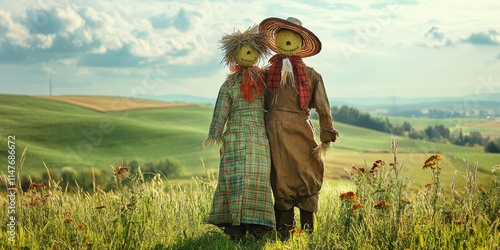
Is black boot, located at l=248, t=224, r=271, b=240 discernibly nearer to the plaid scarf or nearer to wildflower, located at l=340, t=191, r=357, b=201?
the plaid scarf

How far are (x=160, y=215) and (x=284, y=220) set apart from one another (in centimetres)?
135

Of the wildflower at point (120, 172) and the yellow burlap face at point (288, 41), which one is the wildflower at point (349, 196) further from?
the yellow burlap face at point (288, 41)

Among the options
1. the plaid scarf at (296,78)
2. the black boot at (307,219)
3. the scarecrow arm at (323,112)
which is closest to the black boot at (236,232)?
the black boot at (307,219)

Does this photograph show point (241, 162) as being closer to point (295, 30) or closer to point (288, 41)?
point (288, 41)

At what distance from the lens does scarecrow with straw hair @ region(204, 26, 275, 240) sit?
231 inches

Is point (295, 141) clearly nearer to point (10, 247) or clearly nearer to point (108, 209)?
point (108, 209)

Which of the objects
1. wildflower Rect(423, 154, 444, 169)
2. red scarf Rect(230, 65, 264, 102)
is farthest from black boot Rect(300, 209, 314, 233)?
wildflower Rect(423, 154, 444, 169)

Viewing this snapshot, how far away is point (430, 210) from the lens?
5250 mm

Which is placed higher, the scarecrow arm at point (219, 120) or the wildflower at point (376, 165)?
the scarecrow arm at point (219, 120)

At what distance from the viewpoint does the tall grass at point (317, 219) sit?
4.59 meters

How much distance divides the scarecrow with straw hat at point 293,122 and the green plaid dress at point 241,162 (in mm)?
130

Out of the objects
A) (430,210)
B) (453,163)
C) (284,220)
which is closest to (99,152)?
(453,163)

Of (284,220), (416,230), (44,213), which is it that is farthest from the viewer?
(284,220)

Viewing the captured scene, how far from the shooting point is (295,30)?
19.6 ft
